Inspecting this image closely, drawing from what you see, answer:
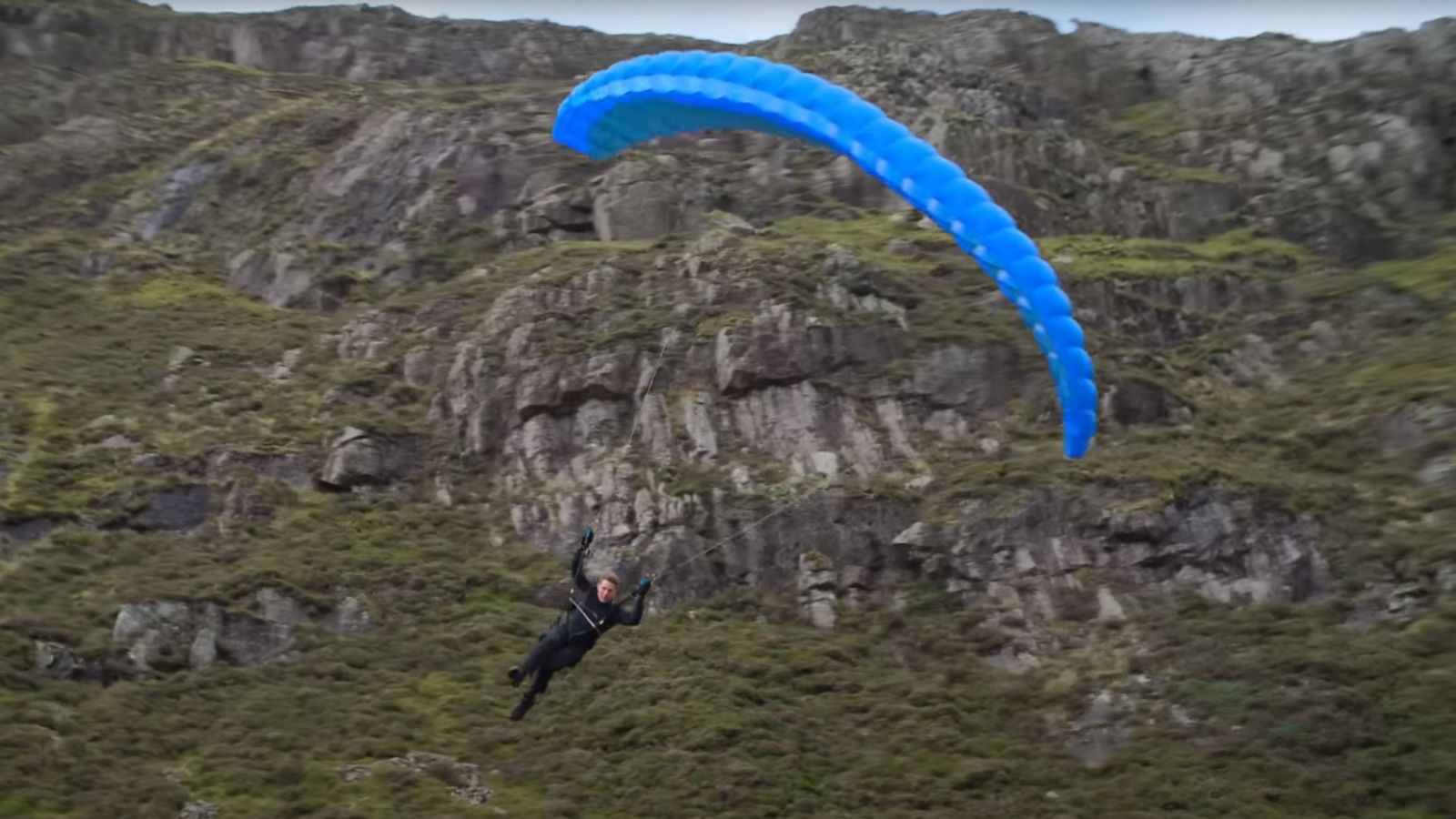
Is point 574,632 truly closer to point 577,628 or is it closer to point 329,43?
point 577,628

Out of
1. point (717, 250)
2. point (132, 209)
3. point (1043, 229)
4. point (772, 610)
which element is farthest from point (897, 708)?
point (132, 209)

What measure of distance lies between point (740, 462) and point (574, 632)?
12338 millimetres

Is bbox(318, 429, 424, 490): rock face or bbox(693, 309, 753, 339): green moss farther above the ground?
bbox(693, 309, 753, 339): green moss

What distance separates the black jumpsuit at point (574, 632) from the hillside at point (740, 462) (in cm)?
464

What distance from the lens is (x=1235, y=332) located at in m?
31.1

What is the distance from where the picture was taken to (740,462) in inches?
1058

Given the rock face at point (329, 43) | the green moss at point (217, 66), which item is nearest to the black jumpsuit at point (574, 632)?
the green moss at point (217, 66)

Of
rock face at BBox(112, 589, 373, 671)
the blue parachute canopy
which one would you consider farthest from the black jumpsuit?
rock face at BBox(112, 589, 373, 671)

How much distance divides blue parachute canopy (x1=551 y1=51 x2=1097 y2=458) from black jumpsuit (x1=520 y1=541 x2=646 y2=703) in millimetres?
5084

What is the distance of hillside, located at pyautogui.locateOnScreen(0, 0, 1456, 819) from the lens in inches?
778

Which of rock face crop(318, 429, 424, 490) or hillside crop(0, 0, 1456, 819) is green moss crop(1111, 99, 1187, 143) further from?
rock face crop(318, 429, 424, 490)

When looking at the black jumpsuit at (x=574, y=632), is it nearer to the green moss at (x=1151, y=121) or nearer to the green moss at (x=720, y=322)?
the green moss at (x=720, y=322)

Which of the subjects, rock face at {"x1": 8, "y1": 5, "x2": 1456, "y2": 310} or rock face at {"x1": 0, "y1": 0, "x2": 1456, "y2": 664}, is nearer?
rock face at {"x1": 0, "y1": 0, "x2": 1456, "y2": 664}

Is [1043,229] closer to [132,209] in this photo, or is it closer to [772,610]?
[772,610]
